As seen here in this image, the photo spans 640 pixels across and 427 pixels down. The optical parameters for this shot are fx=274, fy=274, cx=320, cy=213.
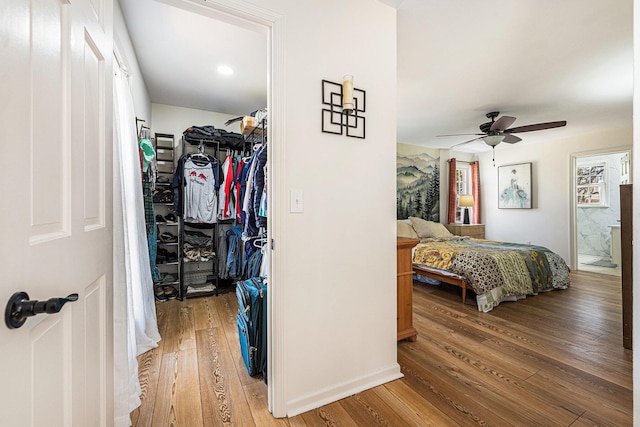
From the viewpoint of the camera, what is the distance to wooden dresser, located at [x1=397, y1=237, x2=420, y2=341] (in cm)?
223

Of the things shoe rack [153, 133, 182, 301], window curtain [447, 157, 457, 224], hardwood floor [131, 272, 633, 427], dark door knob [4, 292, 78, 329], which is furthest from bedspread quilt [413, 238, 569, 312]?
dark door knob [4, 292, 78, 329]

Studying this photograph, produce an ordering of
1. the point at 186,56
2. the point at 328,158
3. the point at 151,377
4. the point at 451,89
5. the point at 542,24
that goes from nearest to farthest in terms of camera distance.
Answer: the point at 328,158
the point at 151,377
the point at 542,24
the point at 186,56
the point at 451,89

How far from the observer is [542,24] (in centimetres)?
198

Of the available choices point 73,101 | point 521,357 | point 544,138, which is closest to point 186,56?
point 73,101

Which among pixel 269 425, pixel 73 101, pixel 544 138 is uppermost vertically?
pixel 544 138

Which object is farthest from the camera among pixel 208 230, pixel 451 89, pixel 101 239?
pixel 208 230

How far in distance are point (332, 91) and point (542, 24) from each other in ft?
5.66

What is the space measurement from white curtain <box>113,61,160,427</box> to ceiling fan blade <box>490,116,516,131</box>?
3.67 meters

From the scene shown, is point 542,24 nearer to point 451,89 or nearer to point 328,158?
point 451,89

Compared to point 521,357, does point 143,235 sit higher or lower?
higher

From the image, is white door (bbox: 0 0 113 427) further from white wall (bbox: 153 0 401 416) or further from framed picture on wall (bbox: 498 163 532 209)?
framed picture on wall (bbox: 498 163 532 209)

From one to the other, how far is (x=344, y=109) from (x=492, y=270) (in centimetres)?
264

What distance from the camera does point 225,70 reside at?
2.61 metres

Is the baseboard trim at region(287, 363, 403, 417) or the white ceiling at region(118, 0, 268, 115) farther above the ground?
the white ceiling at region(118, 0, 268, 115)
